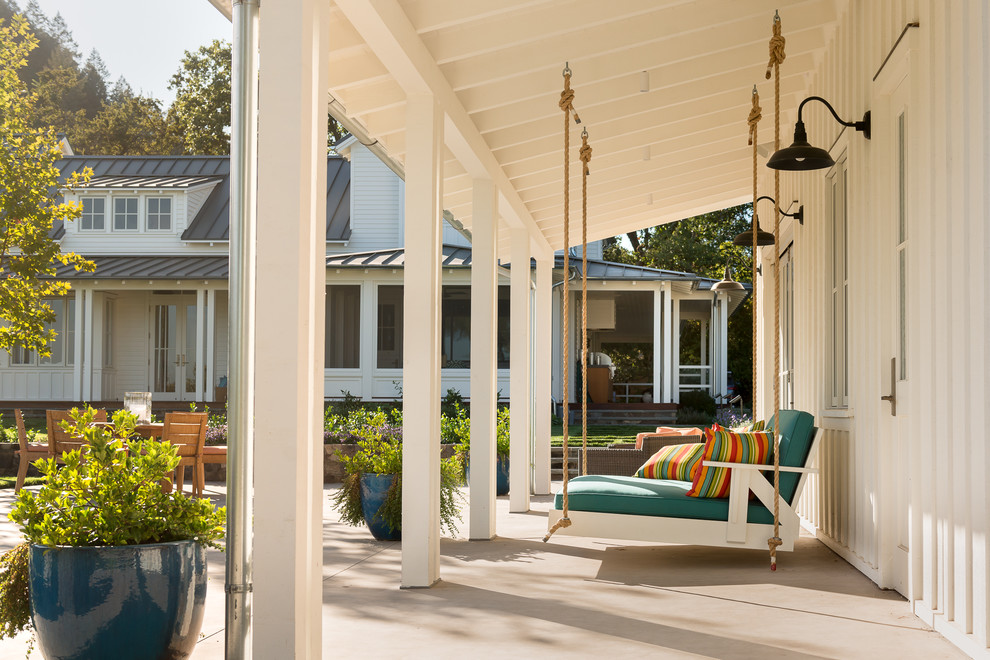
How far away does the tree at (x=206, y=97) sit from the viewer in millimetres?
35312

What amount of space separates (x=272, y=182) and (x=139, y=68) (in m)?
50.9

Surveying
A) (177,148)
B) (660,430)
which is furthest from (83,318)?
(177,148)

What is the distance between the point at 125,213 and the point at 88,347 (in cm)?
400

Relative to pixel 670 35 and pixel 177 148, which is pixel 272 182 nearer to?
pixel 670 35

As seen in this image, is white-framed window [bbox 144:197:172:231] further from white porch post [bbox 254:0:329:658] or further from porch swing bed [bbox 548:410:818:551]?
white porch post [bbox 254:0:329:658]

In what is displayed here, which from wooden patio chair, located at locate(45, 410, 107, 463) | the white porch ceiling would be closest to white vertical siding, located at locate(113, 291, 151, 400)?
wooden patio chair, located at locate(45, 410, 107, 463)

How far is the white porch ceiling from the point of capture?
17.6 ft

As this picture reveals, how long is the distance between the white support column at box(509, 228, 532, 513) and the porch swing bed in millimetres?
3374

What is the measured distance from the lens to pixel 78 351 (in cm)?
1916

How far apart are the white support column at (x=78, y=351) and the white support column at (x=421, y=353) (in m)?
15.3

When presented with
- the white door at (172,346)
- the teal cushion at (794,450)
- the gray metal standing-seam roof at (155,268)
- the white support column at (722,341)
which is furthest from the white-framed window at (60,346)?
the teal cushion at (794,450)

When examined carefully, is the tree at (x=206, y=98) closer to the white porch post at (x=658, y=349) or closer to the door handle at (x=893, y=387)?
the white porch post at (x=658, y=349)

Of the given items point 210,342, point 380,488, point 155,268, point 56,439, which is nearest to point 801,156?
point 380,488

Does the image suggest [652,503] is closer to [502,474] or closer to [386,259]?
[502,474]
